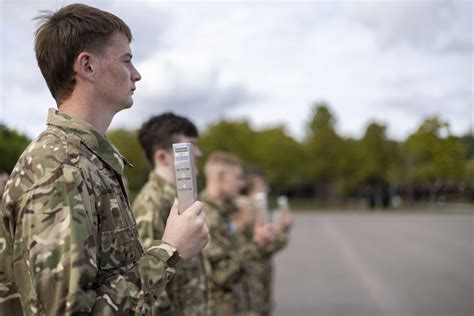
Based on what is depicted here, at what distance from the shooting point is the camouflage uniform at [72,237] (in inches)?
65.7

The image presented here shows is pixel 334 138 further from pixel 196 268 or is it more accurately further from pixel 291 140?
pixel 196 268

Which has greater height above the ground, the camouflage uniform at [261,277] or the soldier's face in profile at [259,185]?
the soldier's face in profile at [259,185]

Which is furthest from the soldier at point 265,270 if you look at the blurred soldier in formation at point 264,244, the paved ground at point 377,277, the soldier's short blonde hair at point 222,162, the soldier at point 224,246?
the paved ground at point 377,277

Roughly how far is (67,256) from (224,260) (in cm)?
322

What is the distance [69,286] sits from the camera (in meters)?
1.66

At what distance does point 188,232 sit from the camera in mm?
1955

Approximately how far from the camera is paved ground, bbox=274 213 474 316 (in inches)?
380

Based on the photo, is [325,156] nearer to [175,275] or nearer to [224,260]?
[224,260]

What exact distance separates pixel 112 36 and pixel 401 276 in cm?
1160

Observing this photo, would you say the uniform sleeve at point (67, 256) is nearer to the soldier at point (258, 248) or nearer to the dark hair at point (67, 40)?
the dark hair at point (67, 40)

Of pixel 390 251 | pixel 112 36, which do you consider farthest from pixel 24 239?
pixel 390 251

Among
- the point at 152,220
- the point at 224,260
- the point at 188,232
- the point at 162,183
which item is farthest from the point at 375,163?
the point at 188,232

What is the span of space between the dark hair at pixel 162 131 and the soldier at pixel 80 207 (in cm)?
178

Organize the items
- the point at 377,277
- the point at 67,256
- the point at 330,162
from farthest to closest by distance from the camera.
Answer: the point at 330,162, the point at 377,277, the point at 67,256
